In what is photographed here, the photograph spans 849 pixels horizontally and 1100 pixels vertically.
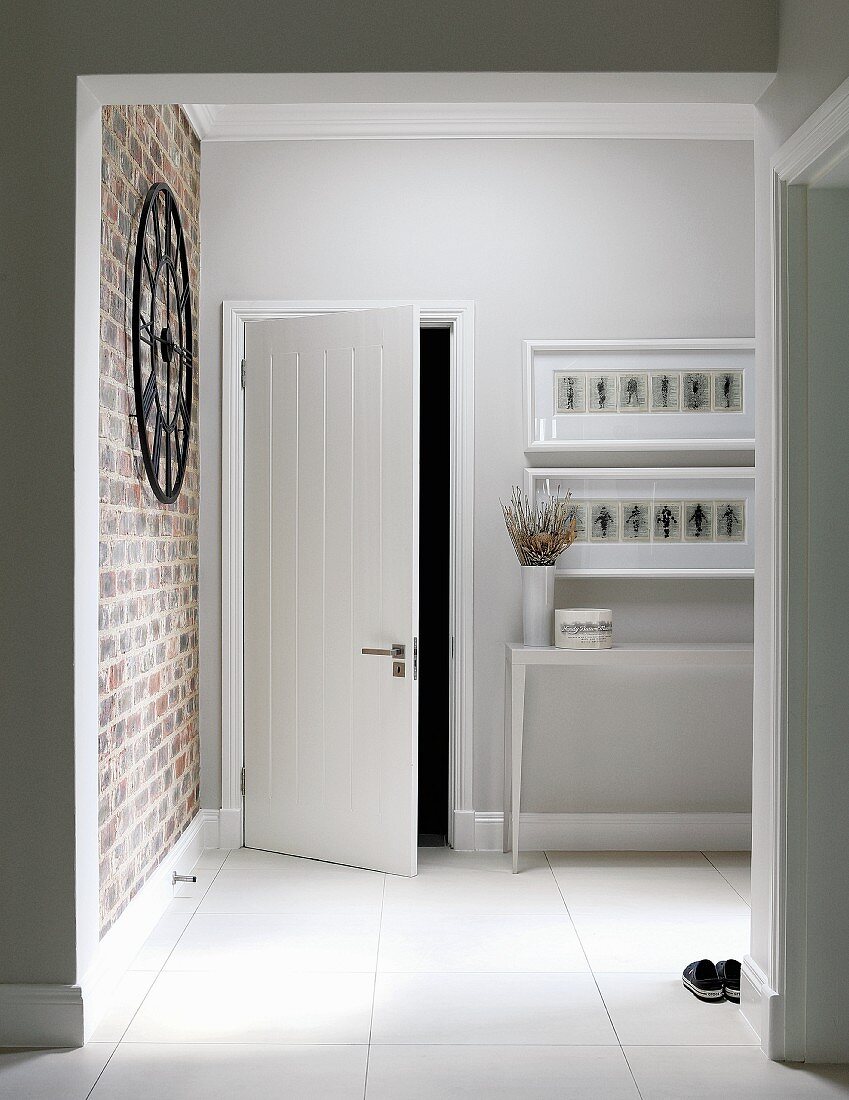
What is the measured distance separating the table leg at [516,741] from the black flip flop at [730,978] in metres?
1.15

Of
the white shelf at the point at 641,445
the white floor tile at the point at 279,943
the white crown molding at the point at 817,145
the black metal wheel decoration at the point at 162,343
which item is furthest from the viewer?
the white shelf at the point at 641,445

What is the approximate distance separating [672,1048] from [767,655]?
98 centimetres

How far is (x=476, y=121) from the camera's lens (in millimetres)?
4051

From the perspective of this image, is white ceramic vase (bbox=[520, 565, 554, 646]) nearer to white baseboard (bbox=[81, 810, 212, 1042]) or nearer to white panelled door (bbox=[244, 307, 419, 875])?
white panelled door (bbox=[244, 307, 419, 875])

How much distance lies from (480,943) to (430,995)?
42cm

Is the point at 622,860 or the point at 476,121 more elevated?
the point at 476,121

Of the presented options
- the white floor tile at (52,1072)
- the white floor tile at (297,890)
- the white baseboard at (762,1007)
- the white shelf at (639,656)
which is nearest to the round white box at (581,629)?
the white shelf at (639,656)

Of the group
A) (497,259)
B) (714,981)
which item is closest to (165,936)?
(714,981)

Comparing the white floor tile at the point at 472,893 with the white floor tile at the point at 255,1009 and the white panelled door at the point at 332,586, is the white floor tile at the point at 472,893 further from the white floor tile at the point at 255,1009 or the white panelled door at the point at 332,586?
the white floor tile at the point at 255,1009

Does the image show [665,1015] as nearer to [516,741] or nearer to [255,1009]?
[255,1009]

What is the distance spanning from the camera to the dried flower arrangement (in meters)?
3.94

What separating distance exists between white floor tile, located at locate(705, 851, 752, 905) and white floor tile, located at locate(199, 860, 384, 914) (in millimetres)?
1299

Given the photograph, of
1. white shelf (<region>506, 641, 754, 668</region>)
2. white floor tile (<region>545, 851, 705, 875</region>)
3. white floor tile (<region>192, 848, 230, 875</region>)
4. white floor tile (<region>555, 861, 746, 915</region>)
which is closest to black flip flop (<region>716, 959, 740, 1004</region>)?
white floor tile (<region>555, 861, 746, 915</region>)

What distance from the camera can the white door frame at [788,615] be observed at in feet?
7.77
